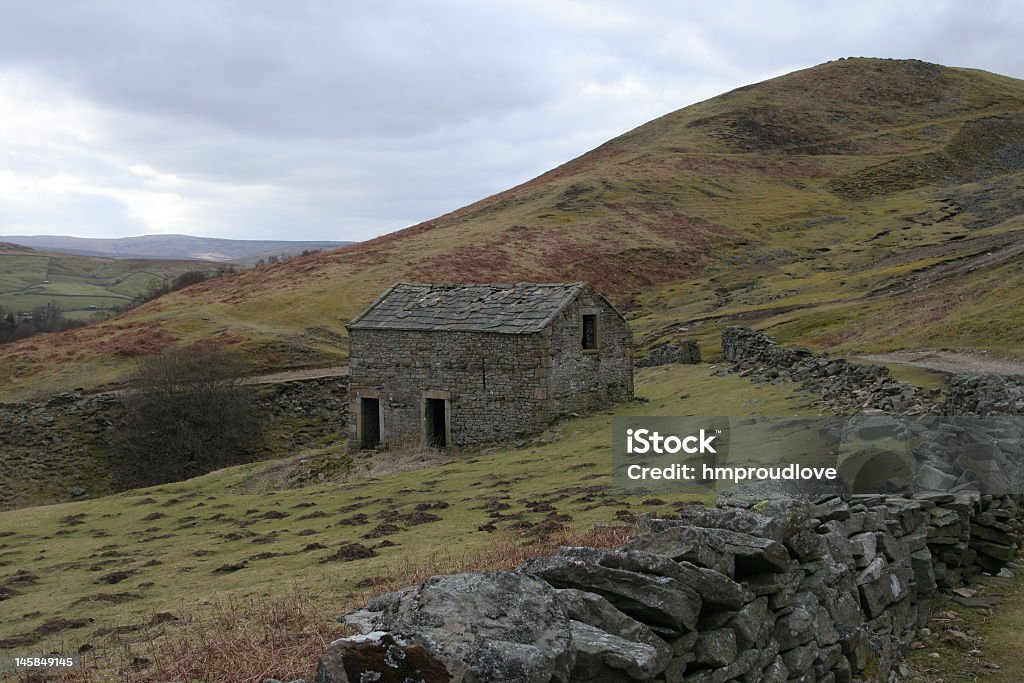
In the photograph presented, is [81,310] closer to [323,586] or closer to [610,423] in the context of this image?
[610,423]

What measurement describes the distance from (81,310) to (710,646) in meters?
153

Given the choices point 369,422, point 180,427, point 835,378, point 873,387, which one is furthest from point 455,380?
point 180,427

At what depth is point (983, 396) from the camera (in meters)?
15.4

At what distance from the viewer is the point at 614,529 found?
11.5 meters

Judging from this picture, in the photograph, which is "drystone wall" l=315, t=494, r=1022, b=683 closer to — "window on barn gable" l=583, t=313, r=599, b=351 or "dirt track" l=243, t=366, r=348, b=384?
"window on barn gable" l=583, t=313, r=599, b=351

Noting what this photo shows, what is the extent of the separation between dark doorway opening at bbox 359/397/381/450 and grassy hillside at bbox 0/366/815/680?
47.2 inches

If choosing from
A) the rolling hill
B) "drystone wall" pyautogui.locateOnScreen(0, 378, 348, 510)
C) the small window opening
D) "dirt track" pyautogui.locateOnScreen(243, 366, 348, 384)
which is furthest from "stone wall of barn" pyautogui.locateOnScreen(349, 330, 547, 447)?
"dirt track" pyautogui.locateOnScreen(243, 366, 348, 384)

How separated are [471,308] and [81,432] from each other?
25181 mm

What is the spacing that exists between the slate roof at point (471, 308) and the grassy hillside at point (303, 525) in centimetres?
398

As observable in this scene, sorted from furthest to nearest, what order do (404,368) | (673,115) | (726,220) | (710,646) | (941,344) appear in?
(673,115) < (726,220) < (404,368) < (941,344) < (710,646)

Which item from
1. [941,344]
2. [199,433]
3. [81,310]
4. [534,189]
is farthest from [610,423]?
[81,310]

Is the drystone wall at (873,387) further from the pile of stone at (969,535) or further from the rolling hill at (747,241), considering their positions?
the rolling hill at (747,241)

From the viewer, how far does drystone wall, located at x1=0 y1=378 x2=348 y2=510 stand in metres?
39.2

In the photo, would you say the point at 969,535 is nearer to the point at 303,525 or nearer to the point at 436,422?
the point at 303,525
